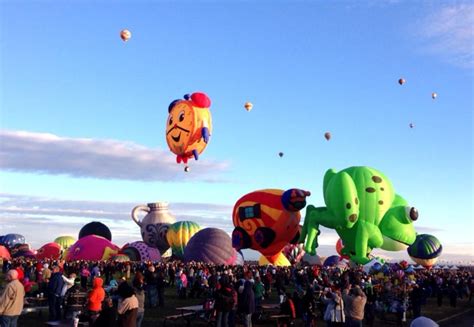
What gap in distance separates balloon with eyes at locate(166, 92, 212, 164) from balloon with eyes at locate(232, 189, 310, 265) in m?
11.3

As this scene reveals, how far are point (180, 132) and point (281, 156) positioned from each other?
1875 cm

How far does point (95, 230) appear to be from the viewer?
64938 mm

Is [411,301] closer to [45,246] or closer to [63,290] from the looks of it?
[63,290]

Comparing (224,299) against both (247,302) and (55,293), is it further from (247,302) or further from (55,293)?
(55,293)

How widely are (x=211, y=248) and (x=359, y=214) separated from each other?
10909 mm

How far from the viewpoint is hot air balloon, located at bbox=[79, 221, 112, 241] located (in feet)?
212

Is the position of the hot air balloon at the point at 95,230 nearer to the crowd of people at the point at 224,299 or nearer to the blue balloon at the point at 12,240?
the blue balloon at the point at 12,240

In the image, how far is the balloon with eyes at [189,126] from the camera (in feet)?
88.6

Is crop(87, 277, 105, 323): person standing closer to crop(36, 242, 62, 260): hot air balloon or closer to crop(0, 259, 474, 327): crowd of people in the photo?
crop(0, 259, 474, 327): crowd of people

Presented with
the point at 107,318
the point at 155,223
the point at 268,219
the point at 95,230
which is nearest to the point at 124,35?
the point at 268,219

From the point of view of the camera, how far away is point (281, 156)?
147ft

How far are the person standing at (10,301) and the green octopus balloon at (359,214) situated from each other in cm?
2561

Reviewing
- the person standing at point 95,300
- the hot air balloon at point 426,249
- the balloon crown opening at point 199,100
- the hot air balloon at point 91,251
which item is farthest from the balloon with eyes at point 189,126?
the hot air balloon at point 426,249

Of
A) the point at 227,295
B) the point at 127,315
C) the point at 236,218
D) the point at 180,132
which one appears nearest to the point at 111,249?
the point at 236,218
